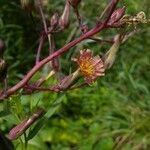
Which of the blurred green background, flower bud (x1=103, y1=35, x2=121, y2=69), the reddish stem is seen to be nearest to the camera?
the reddish stem

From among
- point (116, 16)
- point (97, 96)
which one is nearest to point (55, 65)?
point (116, 16)

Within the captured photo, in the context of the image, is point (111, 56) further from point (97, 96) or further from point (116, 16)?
point (97, 96)

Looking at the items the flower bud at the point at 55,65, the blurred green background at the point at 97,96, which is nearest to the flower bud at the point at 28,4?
the flower bud at the point at 55,65

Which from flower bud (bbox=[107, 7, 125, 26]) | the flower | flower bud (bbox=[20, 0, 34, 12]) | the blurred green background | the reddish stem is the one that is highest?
flower bud (bbox=[20, 0, 34, 12])

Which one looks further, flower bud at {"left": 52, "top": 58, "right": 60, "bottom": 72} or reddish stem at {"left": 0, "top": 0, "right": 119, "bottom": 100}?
flower bud at {"left": 52, "top": 58, "right": 60, "bottom": 72}

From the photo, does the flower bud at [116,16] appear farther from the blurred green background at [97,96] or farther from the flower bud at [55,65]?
the blurred green background at [97,96]

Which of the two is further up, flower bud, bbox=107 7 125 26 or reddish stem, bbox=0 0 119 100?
flower bud, bbox=107 7 125 26

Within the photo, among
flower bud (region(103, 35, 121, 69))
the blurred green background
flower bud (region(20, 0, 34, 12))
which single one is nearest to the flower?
flower bud (region(103, 35, 121, 69))

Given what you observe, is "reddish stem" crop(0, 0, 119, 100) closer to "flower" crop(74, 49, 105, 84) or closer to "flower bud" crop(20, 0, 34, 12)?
"flower" crop(74, 49, 105, 84)
